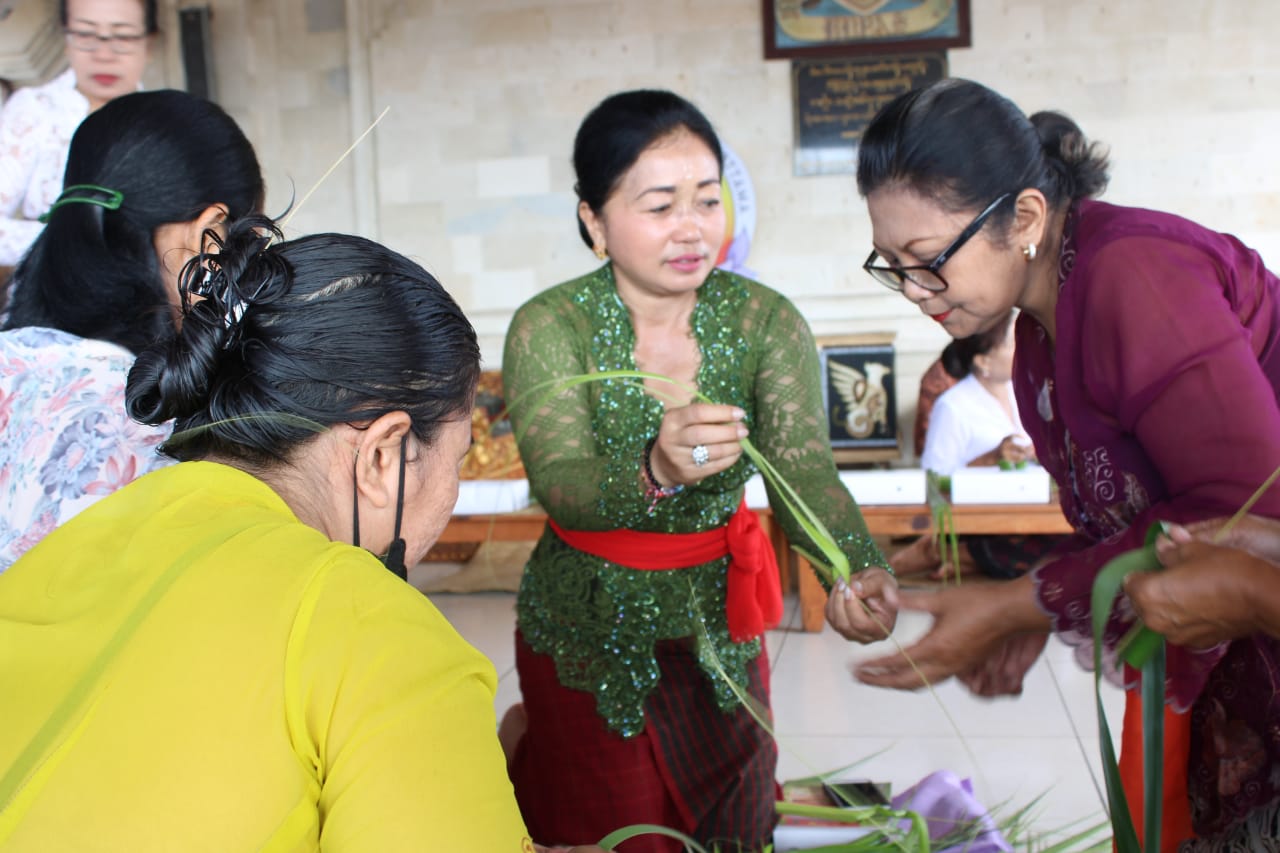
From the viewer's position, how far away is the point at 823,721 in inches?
146

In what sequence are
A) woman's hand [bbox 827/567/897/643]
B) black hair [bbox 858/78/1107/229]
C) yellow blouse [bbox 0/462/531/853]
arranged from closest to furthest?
yellow blouse [bbox 0/462/531/853], black hair [bbox 858/78/1107/229], woman's hand [bbox 827/567/897/643]

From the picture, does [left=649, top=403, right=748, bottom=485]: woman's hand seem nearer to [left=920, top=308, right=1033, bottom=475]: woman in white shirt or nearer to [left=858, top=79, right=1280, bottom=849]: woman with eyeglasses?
[left=858, top=79, right=1280, bottom=849]: woman with eyeglasses

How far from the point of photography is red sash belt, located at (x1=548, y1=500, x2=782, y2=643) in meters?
2.18

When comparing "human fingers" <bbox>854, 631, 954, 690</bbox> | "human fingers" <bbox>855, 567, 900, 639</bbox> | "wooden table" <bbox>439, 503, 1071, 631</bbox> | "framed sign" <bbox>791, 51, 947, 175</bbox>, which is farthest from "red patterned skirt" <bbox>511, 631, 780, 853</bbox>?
"framed sign" <bbox>791, 51, 947, 175</bbox>

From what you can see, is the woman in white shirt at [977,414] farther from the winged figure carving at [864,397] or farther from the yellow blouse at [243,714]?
the yellow blouse at [243,714]

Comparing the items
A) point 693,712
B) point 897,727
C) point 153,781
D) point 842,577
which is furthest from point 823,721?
point 153,781

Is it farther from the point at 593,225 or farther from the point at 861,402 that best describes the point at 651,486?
the point at 861,402

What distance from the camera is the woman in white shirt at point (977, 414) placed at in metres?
5.15

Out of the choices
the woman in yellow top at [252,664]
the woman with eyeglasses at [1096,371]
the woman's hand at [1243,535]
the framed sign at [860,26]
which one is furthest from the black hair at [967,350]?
the woman in yellow top at [252,664]

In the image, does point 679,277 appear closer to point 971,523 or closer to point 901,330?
point 971,523

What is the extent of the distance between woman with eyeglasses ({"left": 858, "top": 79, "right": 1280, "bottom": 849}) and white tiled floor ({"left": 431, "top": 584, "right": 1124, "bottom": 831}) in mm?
1345

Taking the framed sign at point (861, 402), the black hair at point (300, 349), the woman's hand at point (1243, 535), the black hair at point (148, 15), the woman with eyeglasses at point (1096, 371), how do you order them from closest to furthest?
the black hair at point (300, 349) < the woman's hand at point (1243, 535) < the woman with eyeglasses at point (1096, 371) < the black hair at point (148, 15) < the framed sign at point (861, 402)

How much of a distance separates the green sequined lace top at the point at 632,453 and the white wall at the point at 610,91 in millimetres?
4456

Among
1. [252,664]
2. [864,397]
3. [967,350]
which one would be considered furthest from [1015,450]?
[252,664]
